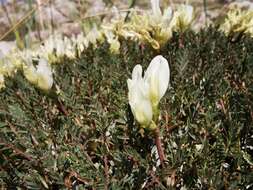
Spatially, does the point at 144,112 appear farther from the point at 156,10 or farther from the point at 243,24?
the point at 243,24

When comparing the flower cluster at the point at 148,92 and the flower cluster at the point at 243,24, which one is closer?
the flower cluster at the point at 148,92

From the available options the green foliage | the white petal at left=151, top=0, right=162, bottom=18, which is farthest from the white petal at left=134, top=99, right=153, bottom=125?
the white petal at left=151, top=0, right=162, bottom=18

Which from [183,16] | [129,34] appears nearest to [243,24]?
[183,16]

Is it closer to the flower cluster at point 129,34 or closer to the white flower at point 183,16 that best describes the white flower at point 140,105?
the flower cluster at point 129,34

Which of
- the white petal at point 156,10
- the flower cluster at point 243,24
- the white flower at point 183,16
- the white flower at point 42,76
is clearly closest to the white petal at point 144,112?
the white flower at point 42,76

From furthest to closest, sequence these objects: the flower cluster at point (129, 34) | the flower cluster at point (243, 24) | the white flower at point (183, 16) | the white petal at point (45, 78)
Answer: the flower cluster at point (243, 24) → the white flower at point (183, 16) → the flower cluster at point (129, 34) → the white petal at point (45, 78)

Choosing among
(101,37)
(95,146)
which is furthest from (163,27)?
(101,37)

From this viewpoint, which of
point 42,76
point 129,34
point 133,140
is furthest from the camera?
point 129,34
